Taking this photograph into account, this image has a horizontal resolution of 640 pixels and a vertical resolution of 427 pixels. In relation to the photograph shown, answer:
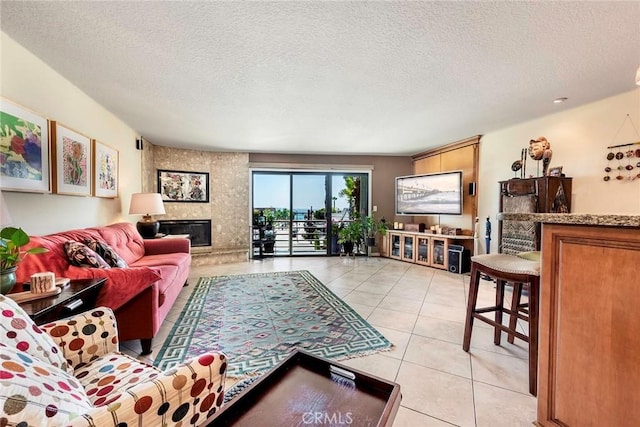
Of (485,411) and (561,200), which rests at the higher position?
(561,200)

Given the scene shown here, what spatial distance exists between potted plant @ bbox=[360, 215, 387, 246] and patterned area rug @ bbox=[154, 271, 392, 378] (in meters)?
2.51

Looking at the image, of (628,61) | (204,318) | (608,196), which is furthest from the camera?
(608,196)

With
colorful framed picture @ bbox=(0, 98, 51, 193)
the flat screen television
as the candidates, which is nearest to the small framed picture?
the flat screen television

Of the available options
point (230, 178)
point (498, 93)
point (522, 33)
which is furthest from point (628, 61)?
point (230, 178)

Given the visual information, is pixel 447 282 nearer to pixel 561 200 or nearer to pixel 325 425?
pixel 561 200

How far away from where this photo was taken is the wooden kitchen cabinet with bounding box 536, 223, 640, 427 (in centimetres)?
97

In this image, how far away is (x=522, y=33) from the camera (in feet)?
5.94

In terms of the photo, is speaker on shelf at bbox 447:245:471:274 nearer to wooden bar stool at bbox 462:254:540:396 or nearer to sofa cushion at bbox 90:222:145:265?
wooden bar stool at bbox 462:254:540:396

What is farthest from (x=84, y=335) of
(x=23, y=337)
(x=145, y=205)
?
(x=145, y=205)

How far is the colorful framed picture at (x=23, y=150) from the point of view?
184 cm

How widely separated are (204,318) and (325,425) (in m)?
2.22

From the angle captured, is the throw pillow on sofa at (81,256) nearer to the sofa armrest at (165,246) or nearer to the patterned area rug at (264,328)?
the patterned area rug at (264,328)

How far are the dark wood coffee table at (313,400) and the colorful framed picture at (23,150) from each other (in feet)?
7.40

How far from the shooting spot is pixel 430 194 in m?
5.18
